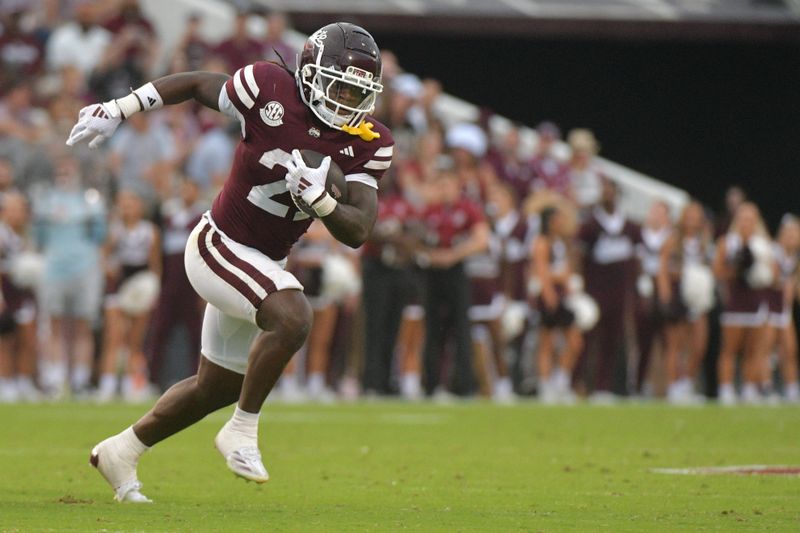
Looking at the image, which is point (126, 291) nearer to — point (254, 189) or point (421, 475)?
point (421, 475)

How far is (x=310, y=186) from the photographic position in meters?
6.07

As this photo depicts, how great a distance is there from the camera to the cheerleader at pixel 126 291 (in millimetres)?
14250

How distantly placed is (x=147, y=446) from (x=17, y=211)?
8043 mm

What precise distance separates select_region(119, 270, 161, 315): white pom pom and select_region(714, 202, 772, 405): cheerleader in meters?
5.86

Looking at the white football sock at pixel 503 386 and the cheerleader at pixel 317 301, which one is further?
the white football sock at pixel 503 386

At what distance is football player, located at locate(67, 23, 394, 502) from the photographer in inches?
252

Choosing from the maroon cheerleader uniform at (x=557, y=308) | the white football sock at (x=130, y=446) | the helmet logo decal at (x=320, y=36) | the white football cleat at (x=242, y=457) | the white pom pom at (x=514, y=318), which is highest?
the helmet logo decal at (x=320, y=36)

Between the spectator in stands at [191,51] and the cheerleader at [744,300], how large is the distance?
5.94m

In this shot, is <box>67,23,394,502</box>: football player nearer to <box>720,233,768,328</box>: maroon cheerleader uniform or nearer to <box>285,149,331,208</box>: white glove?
<box>285,149,331,208</box>: white glove

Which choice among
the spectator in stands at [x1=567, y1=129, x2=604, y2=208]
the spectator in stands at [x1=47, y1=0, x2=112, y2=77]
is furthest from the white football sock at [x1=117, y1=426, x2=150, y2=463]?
the spectator in stands at [x1=47, y1=0, x2=112, y2=77]

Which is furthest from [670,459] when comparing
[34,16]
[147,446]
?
[34,16]

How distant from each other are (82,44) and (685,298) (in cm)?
717

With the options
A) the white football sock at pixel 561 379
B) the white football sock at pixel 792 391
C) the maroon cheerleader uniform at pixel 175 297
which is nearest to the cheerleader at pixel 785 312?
→ the white football sock at pixel 792 391

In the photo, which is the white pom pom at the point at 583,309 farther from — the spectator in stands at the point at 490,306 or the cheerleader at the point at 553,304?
the spectator in stands at the point at 490,306
